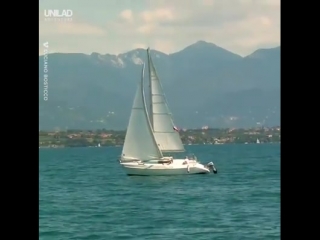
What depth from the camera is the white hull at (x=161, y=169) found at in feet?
23.9

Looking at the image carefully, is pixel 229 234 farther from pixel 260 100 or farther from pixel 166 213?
pixel 260 100

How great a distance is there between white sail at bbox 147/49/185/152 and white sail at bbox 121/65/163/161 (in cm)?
17

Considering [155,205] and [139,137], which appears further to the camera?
[139,137]

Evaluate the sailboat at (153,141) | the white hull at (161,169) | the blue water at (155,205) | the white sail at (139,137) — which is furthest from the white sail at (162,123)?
the blue water at (155,205)

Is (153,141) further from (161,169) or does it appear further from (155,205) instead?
(155,205)

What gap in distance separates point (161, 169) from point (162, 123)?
0.67 meters

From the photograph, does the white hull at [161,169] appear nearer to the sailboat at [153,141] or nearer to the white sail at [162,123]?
the sailboat at [153,141]

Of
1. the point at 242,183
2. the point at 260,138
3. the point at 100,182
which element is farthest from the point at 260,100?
the point at 100,182

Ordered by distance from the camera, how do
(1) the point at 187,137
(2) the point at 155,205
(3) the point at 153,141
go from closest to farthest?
1. (2) the point at 155,205
2. (1) the point at 187,137
3. (3) the point at 153,141

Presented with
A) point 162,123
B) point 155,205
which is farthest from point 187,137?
point 155,205

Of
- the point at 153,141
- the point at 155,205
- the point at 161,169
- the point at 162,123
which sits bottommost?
the point at 155,205

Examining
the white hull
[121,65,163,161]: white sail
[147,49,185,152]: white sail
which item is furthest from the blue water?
[147,49,185,152]: white sail

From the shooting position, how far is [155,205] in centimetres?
603

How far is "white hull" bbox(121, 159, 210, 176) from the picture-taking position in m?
7.28
